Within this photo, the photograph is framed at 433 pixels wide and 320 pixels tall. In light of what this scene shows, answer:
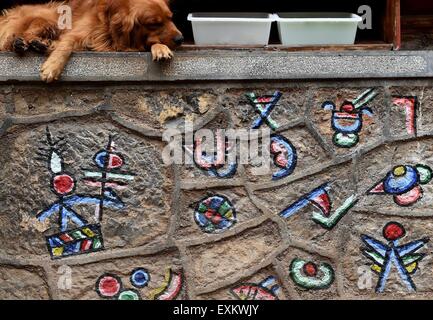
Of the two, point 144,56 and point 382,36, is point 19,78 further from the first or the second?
point 382,36

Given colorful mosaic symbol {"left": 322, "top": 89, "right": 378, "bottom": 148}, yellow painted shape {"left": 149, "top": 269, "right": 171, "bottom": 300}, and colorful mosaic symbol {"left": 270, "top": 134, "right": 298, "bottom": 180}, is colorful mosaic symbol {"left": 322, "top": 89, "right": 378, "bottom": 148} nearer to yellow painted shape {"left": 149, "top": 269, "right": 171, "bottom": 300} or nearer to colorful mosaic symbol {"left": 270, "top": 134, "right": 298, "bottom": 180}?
colorful mosaic symbol {"left": 270, "top": 134, "right": 298, "bottom": 180}

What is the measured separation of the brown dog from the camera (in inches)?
214

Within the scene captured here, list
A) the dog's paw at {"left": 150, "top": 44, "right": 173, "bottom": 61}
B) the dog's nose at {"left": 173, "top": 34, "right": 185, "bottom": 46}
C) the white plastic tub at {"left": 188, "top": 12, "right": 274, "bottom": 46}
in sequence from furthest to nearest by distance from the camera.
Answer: the white plastic tub at {"left": 188, "top": 12, "right": 274, "bottom": 46}, the dog's nose at {"left": 173, "top": 34, "right": 185, "bottom": 46}, the dog's paw at {"left": 150, "top": 44, "right": 173, "bottom": 61}

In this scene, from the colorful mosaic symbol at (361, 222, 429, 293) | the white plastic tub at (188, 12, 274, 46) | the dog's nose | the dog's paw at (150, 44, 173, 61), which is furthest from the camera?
the white plastic tub at (188, 12, 274, 46)

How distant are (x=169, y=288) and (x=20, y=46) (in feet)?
7.10

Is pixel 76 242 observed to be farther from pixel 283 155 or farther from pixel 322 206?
pixel 322 206

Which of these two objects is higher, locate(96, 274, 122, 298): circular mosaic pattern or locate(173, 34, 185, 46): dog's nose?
locate(173, 34, 185, 46): dog's nose

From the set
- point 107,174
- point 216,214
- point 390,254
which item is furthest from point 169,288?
point 390,254

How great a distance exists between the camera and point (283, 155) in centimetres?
553

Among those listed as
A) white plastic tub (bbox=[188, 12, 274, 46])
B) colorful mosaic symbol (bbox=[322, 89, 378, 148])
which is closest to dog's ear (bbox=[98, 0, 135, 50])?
white plastic tub (bbox=[188, 12, 274, 46])

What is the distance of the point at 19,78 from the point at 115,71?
28.9 inches

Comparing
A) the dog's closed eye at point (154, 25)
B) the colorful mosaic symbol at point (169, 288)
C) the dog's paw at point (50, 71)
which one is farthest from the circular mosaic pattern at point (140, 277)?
the dog's closed eye at point (154, 25)

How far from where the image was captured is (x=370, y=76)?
5.48 meters

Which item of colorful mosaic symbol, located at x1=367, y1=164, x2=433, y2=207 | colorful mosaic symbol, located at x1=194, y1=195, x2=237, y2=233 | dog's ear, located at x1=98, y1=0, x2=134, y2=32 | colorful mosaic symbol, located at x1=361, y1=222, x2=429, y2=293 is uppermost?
dog's ear, located at x1=98, y1=0, x2=134, y2=32
